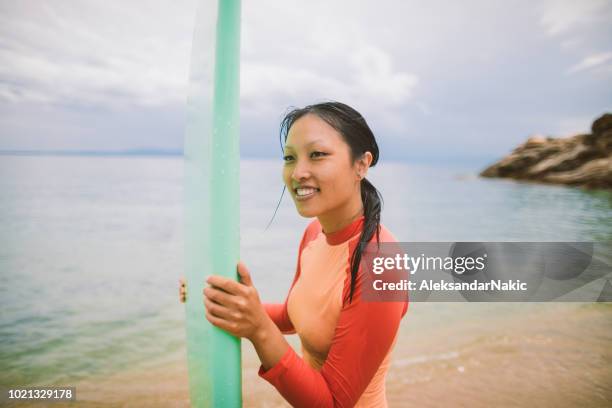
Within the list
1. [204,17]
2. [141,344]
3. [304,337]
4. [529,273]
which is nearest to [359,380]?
[304,337]

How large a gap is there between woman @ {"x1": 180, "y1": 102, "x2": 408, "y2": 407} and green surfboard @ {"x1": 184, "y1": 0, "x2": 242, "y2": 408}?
0.06m

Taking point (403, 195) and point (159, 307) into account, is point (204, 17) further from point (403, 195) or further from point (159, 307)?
point (403, 195)

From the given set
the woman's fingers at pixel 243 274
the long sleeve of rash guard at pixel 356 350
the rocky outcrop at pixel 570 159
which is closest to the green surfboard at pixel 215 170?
the woman's fingers at pixel 243 274

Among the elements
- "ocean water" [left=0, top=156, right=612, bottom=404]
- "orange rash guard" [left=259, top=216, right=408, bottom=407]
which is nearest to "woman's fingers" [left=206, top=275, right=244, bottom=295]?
"orange rash guard" [left=259, top=216, right=408, bottom=407]

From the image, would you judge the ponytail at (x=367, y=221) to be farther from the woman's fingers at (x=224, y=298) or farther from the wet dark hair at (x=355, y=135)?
the woman's fingers at (x=224, y=298)

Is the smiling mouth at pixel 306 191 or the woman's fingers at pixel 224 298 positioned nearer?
the woman's fingers at pixel 224 298

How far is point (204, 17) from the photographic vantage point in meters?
1.04

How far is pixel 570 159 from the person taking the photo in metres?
22.8

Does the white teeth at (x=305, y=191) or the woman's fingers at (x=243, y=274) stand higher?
the white teeth at (x=305, y=191)

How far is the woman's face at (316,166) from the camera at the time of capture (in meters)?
1.32

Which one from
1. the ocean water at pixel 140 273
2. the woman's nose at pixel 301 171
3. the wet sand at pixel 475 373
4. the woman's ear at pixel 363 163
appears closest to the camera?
the woman's nose at pixel 301 171

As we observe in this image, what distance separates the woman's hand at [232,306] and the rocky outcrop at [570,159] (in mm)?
23539

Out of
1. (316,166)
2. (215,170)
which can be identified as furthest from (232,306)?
(316,166)

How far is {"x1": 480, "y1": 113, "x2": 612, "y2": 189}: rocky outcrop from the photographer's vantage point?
2072 cm
